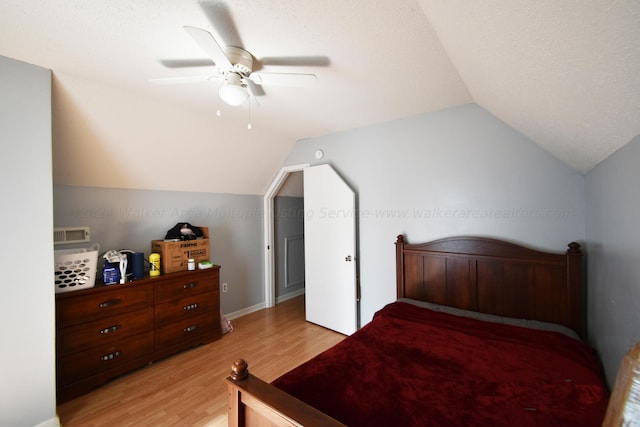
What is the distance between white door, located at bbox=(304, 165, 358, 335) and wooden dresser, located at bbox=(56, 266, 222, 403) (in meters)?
1.19

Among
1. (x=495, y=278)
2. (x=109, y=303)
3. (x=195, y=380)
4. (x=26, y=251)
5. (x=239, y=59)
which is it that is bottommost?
(x=195, y=380)

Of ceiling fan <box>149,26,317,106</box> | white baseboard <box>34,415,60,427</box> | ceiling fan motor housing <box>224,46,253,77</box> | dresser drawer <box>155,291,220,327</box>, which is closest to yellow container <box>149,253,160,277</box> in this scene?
dresser drawer <box>155,291,220,327</box>

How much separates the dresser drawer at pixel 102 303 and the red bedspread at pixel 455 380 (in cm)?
182

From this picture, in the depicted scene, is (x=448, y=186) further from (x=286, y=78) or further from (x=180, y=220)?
(x=180, y=220)

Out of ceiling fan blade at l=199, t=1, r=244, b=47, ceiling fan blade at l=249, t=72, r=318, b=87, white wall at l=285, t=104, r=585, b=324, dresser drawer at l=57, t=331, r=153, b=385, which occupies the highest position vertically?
ceiling fan blade at l=199, t=1, r=244, b=47

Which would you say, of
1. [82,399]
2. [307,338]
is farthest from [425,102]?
[82,399]

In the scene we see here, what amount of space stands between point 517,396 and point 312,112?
2.48 metres

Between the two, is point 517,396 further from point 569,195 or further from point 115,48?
point 115,48

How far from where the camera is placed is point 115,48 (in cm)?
155

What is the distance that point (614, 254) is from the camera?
1308 millimetres

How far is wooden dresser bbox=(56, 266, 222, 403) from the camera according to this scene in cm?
205

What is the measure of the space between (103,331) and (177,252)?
866 millimetres

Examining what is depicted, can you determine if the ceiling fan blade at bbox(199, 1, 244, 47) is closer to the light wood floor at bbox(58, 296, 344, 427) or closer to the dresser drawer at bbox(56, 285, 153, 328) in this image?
the dresser drawer at bbox(56, 285, 153, 328)

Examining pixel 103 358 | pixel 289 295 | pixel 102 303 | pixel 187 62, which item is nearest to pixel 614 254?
pixel 187 62
